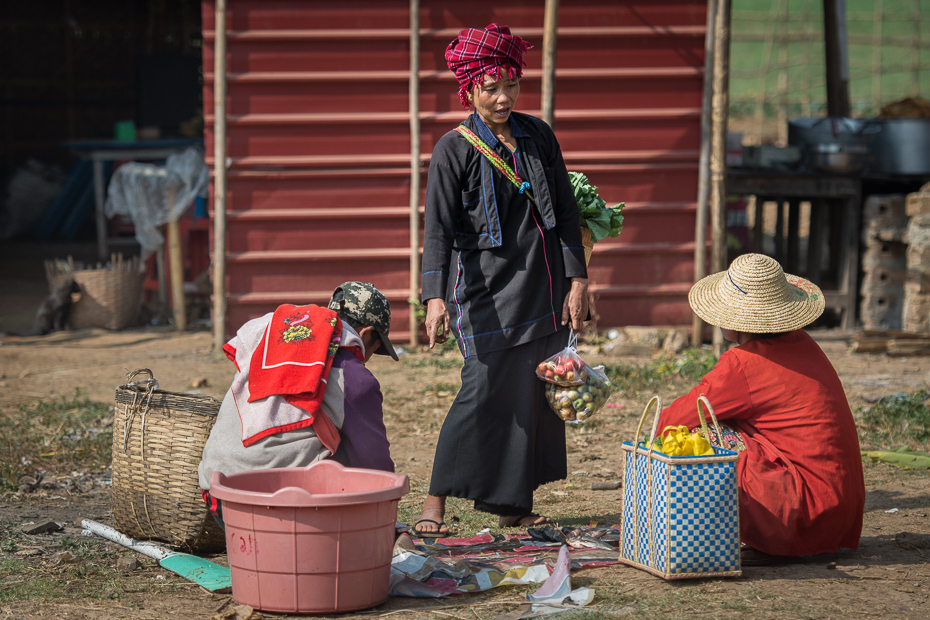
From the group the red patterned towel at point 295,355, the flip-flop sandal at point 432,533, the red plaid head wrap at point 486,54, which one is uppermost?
the red plaid head wrap at point 486,54

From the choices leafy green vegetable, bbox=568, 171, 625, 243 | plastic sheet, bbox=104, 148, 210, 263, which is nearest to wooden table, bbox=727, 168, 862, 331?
leafy green vegetable, bbox=568, 171, 625, 243

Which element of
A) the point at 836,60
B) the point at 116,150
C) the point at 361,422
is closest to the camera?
the point at 361,422

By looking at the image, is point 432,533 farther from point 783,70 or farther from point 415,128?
point 783,70

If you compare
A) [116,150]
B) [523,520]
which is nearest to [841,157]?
[523,520]

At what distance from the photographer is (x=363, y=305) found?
3.14 m

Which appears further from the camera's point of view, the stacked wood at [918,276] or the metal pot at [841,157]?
the metal pot at [841,157]

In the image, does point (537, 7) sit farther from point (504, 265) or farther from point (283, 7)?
point (504, 265)

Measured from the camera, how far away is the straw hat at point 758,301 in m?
3.18

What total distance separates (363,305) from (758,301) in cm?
138

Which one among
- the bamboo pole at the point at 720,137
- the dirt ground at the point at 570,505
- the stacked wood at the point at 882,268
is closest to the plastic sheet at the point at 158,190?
the dirt ground at the point at 570,505

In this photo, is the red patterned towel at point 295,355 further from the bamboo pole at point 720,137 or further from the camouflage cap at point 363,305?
the bamboo pole at point 720,137

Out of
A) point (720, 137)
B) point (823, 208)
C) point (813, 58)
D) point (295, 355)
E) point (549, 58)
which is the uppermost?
point (813, 58)

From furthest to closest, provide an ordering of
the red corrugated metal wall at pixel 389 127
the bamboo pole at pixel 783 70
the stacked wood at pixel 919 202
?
the bamboo pole at pixel 783 70 < the stacked wood at pixel 919 202 < the red corrugated metal wall at pixel 389 127

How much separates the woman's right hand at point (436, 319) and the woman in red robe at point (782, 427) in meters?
0.89
